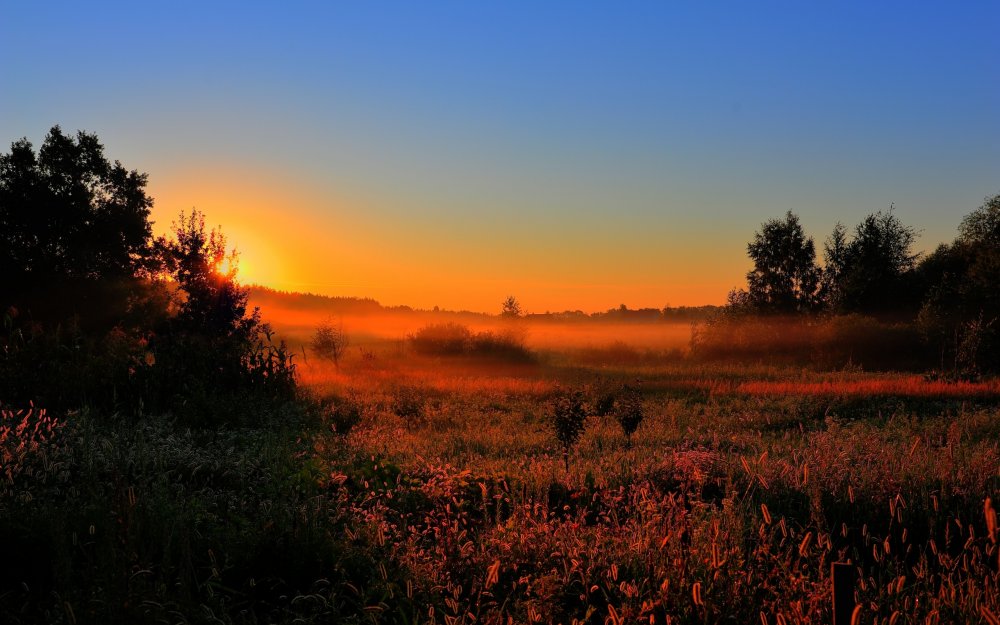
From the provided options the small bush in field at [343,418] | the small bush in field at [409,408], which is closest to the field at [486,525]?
the small bush in field at [343,418]

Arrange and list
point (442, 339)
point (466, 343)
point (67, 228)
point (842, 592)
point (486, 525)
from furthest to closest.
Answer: point (442, 339)
point (466, 343)
point (67, 228)
point (486, 525)
point (842, 592)

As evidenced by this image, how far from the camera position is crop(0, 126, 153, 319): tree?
27.2 metres

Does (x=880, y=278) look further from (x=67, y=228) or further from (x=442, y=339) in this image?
(x=67, y=228)

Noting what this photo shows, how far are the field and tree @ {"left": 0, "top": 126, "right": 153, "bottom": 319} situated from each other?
64.0ft

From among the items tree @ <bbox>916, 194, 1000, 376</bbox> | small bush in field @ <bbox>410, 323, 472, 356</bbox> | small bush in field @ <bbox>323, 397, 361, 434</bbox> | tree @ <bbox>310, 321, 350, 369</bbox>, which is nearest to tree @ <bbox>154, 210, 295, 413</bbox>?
small bush in field @ <bbox>323, 397, 361, 434</bbox>

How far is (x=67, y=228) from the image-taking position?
28656 mm

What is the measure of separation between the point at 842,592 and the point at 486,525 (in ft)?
11.0

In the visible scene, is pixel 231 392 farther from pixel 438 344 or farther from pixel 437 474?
pixel 438 344

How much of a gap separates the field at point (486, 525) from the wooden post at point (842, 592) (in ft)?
0.78

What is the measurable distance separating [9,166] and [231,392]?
70.6 ft

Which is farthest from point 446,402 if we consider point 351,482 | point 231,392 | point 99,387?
point 351,482

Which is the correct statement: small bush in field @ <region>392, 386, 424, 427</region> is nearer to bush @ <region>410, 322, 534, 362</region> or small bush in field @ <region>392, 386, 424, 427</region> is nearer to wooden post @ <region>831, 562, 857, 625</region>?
wooden post @ <region>831, 562, 857, 625</region>

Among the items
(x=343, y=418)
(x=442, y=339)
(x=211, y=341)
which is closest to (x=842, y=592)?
(x=343, y=418)

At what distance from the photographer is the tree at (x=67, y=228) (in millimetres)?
27219
